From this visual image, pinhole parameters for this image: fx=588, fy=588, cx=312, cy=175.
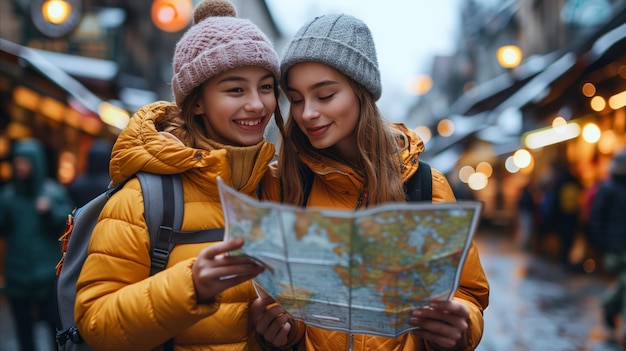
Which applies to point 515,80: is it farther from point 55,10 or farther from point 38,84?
point 38,84

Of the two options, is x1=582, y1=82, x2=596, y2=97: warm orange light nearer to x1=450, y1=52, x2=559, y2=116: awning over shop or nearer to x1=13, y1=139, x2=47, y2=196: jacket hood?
x1=450, y1=52, x2=559, y2=116: awning over shop

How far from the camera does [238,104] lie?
2.32 metres

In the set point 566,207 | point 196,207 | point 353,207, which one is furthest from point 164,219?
point 566,207

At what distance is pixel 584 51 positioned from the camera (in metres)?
9.55

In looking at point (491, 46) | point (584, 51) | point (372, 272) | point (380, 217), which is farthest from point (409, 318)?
point (491, 46)

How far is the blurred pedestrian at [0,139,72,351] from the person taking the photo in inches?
210

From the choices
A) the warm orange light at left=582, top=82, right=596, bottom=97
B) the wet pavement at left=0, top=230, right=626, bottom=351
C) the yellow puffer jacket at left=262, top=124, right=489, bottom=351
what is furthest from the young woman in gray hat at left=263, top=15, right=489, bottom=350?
the warm orange light at left=582, top=82, right=596, bottom=97

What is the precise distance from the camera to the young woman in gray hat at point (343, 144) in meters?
2.33

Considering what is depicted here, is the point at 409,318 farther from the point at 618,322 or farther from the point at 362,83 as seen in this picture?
the point at 618,322

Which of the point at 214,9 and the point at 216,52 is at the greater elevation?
the point at 214,9

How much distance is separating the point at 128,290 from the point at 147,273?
0.52 feet

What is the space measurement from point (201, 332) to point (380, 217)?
38.6 inches

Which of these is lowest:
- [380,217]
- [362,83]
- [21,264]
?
[21,264]

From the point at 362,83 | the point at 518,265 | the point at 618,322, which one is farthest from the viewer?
the point at 518,265
